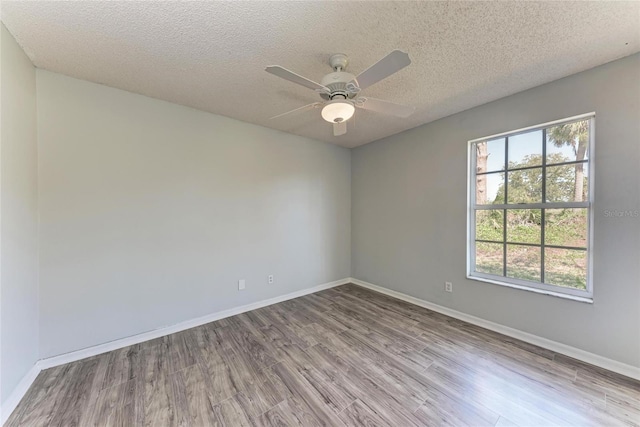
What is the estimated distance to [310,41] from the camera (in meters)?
1.63

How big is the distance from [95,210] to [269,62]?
2.08 metres

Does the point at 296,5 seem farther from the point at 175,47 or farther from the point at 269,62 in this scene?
the point at 175,47

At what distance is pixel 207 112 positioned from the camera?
277 centimetres

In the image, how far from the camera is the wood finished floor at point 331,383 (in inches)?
58.4

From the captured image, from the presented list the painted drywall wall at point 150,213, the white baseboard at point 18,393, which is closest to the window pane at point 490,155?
the painted drywall wall at point 150,213

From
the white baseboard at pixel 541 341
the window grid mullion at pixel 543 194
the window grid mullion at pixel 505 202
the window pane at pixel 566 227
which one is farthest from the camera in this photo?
the window grid mullion at pixel 505 202

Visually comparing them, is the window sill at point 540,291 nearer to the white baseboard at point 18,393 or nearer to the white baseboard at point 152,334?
the white baseboard at point 152,334

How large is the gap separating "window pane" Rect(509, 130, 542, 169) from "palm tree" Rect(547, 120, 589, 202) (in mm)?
181

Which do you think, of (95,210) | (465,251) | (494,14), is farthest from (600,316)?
(95,210)

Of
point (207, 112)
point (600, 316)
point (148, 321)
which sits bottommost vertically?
point (148, 321)

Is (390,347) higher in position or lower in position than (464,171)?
lower

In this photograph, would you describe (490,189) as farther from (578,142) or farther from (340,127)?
(340,127)

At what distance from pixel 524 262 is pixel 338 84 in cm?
261

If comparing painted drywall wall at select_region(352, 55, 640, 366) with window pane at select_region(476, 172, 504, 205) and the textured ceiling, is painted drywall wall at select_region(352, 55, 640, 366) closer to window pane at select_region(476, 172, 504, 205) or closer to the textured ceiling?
window pane at select_region(476, 172, 504, 205)
